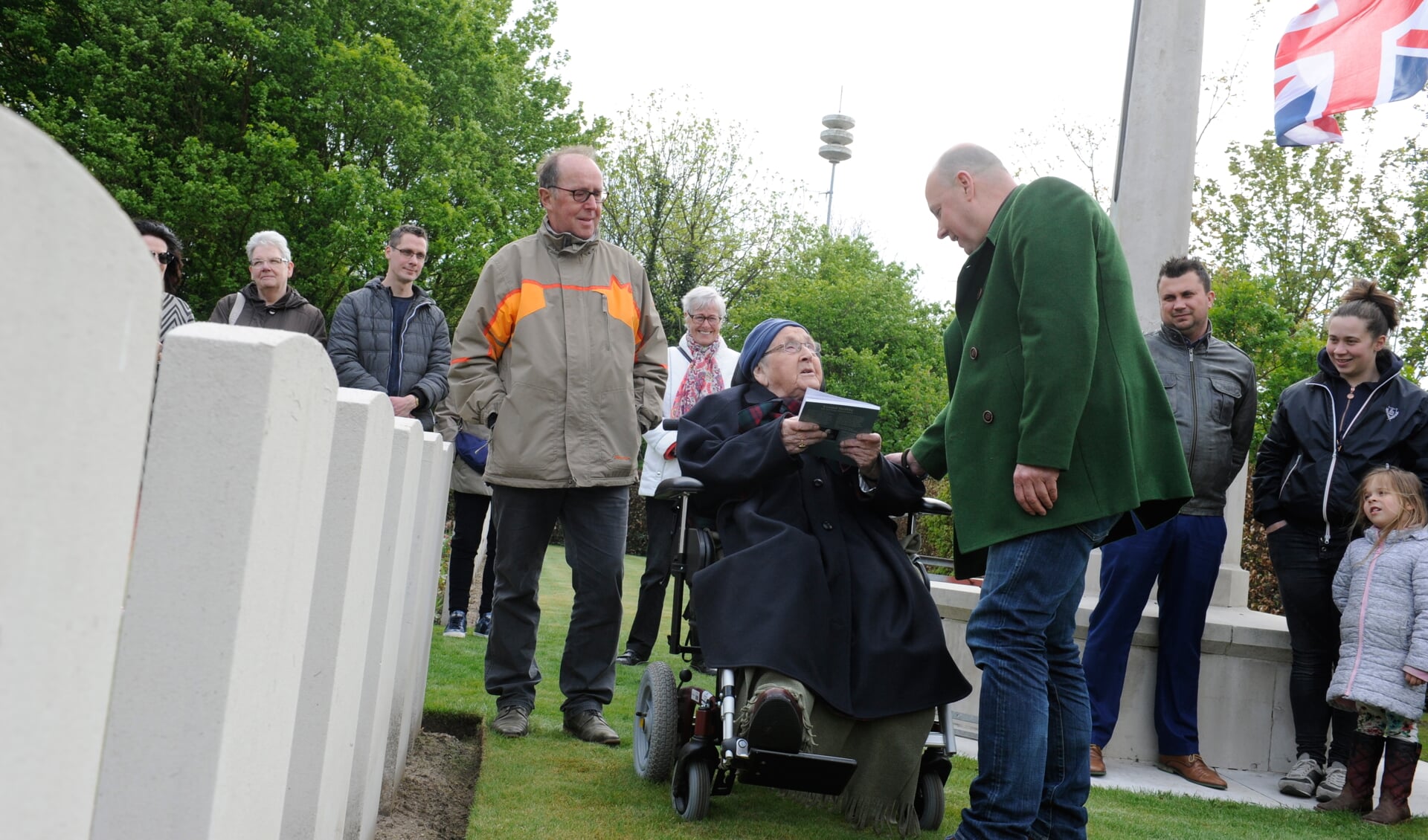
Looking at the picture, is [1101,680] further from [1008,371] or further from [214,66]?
[214,66]

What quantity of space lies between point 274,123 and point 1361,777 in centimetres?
2127

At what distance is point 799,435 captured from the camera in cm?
409

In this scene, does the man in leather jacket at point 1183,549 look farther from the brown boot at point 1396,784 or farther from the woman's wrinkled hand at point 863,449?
the woman's wrinkled hand at point 863,449

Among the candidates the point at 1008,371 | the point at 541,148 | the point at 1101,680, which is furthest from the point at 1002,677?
the point at 541,148

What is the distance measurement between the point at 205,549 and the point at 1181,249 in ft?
21.0

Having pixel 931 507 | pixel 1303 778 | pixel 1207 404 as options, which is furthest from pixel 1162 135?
pixel 931 507

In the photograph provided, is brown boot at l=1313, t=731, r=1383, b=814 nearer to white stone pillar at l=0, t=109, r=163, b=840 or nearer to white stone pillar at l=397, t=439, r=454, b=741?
white stone pillar at l=397, t=439, r=454, b=741

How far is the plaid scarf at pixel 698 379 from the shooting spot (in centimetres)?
736

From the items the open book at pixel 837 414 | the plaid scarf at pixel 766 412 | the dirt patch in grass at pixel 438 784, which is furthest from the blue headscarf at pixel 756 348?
the dirt patch in grass at pixel 438 784

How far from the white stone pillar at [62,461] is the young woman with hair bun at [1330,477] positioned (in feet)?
18.2

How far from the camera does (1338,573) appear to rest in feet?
17.5

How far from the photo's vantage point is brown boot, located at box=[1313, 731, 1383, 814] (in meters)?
5.02

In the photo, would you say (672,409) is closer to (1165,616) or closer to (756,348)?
(756,348)

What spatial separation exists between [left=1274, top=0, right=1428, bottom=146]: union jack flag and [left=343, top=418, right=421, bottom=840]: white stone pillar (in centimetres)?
685
